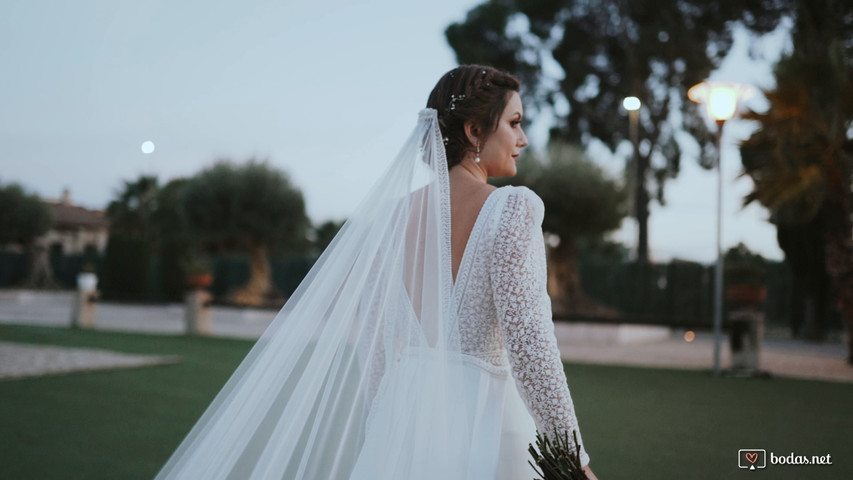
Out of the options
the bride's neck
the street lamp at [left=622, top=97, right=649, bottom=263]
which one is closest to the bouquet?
the bride's neck

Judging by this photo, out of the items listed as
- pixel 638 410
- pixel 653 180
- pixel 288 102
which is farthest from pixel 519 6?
pixel 638 410

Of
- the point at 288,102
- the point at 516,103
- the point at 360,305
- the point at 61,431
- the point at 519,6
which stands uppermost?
the point at 519,6

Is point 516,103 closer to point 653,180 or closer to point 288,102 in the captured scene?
point 288,102

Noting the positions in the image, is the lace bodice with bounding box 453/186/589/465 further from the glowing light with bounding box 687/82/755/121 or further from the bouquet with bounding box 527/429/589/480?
the glowing light with bounding box 687/82/755/121

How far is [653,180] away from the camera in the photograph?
22578mm

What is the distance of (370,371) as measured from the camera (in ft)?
6.82

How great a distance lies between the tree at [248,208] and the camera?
21.0 metres

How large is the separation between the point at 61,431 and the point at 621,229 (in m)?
13.2

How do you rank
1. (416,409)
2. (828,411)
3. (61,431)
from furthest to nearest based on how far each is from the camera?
1. (828,411)
2. (61,431)
3. (416,409)

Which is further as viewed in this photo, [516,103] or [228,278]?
[228,278]

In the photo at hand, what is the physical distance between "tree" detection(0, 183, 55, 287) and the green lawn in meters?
22.8

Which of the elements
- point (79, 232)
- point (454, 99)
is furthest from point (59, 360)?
point (79, 232)

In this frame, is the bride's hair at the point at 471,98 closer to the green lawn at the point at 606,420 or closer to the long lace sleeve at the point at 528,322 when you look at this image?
the long lace sleeve at the point at 528,322
